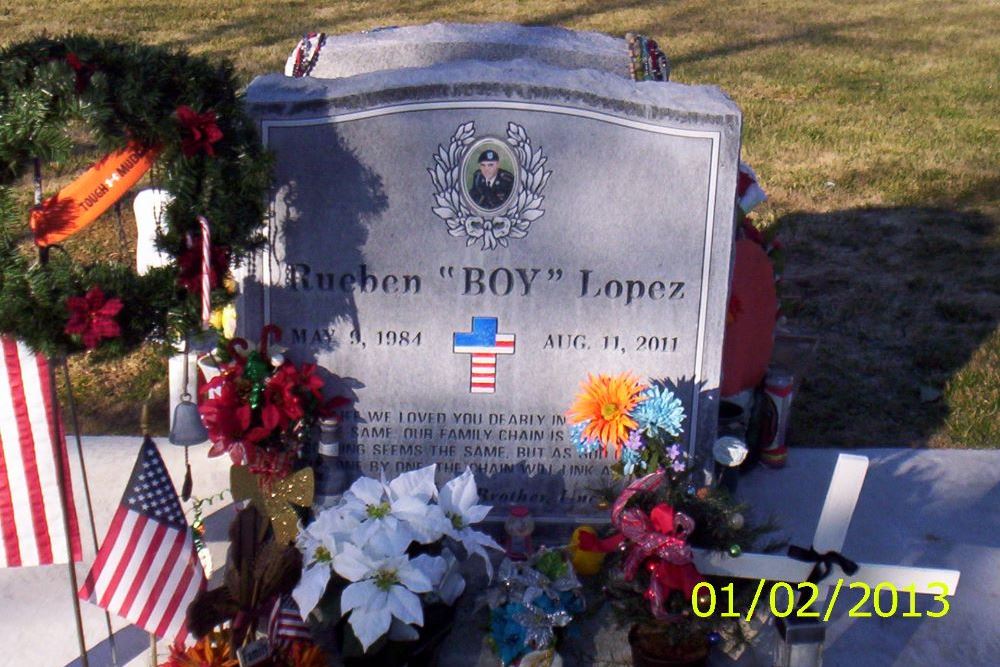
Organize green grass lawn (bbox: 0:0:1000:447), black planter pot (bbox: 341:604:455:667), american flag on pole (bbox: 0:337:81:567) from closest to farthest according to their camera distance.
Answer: black planter pot (bbox: 341:604:455:667) → american flag on pole (bbox: 0:337:81:567) → green grass lawn (bbox: 0:0:1000:447)

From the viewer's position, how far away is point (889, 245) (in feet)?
23.7

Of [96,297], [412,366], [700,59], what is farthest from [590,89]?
[700,59]

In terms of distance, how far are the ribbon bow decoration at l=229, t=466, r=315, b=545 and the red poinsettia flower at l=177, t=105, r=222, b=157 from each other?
106 centimetres

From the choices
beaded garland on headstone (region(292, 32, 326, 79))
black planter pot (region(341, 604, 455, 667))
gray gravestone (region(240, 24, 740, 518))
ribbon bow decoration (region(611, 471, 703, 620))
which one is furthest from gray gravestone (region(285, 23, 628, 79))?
black planter pot (region(341, 604, 455, 667))

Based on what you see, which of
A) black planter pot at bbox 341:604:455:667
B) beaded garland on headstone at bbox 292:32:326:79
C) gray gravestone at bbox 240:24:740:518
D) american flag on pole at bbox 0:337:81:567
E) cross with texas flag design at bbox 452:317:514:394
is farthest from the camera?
beaded garland on headstone at bbox 292:32:326:79

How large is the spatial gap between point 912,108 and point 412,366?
26.3 feet

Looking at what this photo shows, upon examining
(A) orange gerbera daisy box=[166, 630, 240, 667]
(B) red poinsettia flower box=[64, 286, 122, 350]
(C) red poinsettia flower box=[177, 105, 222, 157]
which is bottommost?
(A) orange gerbera daisy box=[166, 630, 240, 667]

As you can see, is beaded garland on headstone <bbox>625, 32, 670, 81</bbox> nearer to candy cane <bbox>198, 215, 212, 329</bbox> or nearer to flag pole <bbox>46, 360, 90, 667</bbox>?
candy cane <bbox>198, 215, 212, 329</bbox>

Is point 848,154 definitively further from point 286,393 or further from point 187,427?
point 187,427

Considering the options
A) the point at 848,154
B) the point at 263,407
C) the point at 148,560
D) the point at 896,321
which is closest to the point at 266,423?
the point at 263,407

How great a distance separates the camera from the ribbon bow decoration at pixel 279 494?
3.54m

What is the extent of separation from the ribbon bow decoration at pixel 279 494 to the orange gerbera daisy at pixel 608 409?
0.89 metres

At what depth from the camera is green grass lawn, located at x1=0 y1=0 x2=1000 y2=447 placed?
554 cm

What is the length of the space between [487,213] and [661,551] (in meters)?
1.20
